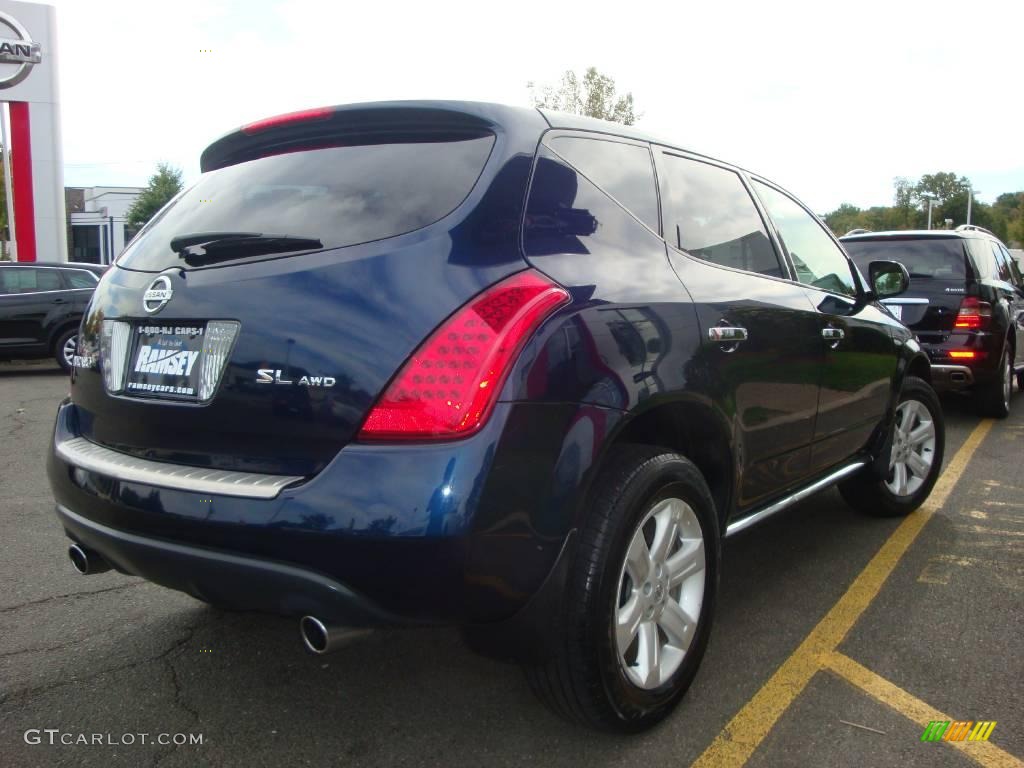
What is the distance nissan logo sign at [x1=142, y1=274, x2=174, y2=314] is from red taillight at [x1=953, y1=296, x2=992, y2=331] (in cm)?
706

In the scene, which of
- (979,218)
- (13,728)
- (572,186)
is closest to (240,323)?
(572,186)

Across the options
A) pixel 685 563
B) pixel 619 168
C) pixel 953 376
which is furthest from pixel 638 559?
pixel 953 376

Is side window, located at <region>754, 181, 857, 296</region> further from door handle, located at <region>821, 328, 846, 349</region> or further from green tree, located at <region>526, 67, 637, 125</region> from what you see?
green tree, located at <region>526, 67, 637, 125</region>

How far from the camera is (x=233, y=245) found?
2.29 meters

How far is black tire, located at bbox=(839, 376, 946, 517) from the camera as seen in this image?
4.46 metres

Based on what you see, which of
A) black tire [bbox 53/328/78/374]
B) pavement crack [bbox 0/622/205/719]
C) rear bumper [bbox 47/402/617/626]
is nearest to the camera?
rear bumper [bbox 47/402/617/626]

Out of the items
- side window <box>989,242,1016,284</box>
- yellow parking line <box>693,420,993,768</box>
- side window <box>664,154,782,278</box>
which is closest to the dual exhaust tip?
yellow parking line <box>693,420,993,768</box>

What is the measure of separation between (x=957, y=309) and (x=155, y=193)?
48.8m

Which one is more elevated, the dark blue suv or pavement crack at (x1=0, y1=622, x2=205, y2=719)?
the dark blue suv

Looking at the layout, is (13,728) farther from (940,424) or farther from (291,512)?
(940,424)

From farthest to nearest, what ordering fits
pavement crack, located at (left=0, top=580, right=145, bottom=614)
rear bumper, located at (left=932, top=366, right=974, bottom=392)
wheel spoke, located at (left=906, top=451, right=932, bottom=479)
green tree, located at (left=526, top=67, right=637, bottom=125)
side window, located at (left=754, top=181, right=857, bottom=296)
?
green tree, located at (left=526, top=67, right=637, bottom=125)
rear bumper, located at (left=932, top=366, right=974, bottom=392)
wheel spoke, located at (left=906, top=451, right=932, bottom=479)
side window, located at (left=754, top=181, right=857, bottom=296)
pavement crack, located at (left=0, top=580, right=145, bottom=614)

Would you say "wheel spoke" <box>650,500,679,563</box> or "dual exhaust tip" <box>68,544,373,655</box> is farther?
"wheel spoke" <box>650,500,679,563</box>

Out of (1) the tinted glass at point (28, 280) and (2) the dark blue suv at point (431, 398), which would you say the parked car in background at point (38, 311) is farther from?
(2) the dark blue suv at point (431, 398)

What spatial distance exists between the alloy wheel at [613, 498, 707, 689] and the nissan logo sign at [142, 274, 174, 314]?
1.41 m
